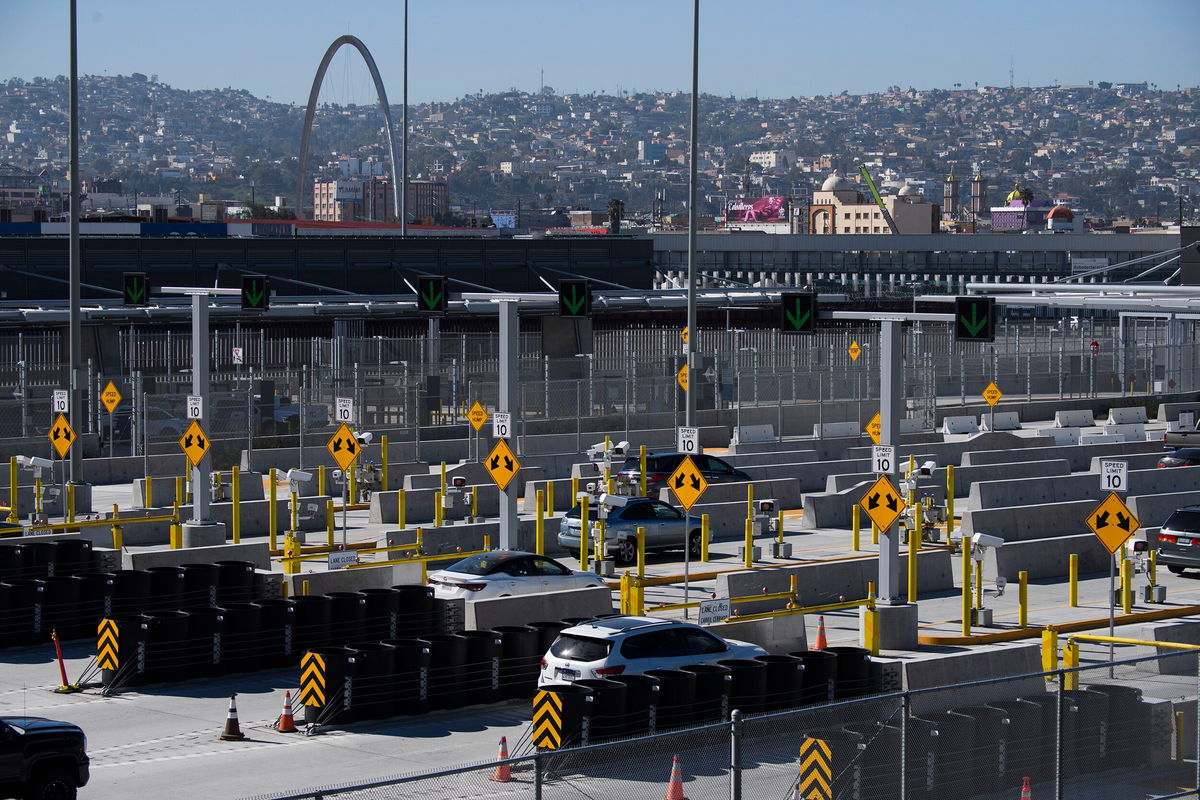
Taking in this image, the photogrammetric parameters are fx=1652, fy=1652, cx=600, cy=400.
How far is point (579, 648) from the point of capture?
17547 millimetres

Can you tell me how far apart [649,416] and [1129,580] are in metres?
21.4

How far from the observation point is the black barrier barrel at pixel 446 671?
60.4ft

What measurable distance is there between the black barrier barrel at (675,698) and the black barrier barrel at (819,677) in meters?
1.58

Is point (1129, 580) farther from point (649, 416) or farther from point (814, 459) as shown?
point (649, 416)

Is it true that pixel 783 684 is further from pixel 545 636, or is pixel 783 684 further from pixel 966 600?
pixel 966 600

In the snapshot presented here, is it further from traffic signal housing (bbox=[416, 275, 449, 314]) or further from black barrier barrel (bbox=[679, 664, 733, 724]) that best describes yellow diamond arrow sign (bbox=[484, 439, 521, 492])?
traffic signal housing (bbox=[416, 275, 449, 314])

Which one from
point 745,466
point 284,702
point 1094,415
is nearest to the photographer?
point 284,702

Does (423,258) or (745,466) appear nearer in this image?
(745,466)

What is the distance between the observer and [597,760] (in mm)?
14211

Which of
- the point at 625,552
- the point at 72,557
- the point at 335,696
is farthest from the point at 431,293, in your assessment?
the point at 335,696

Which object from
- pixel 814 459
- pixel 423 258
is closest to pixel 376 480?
pixel 814 459

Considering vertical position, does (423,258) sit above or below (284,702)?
above

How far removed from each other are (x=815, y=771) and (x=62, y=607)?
1213 centimetres

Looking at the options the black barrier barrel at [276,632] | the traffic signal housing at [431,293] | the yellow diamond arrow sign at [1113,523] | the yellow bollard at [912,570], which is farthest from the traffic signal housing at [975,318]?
the traffic signal housing at [431,293]
